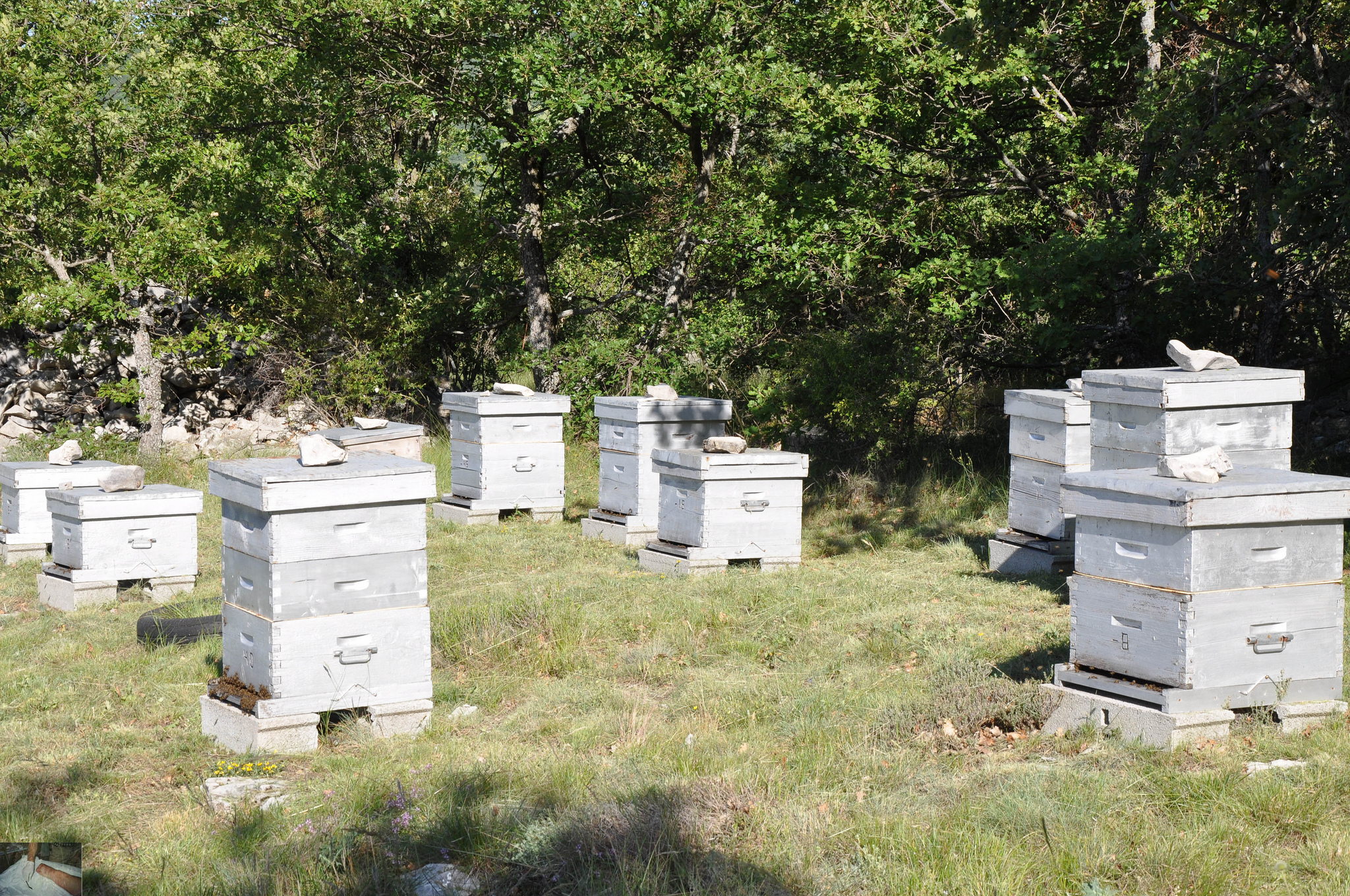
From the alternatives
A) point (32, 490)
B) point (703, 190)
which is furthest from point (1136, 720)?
point (703, 190)


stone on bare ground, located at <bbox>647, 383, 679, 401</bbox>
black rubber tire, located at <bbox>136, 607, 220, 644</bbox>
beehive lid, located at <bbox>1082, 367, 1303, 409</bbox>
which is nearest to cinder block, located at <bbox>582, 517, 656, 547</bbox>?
stone on bare ground, located at <bbox>647, 383, 679, 401</bbox>

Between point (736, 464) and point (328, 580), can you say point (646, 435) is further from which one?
point (328, 580)

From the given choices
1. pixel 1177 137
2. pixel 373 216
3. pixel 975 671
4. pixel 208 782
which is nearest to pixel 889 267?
pixel 1177 137

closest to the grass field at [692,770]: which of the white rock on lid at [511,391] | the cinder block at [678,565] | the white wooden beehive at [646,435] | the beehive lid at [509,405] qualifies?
the cinder block at [678,565]

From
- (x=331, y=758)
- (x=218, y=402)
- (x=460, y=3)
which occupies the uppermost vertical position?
(x=460, y=3)

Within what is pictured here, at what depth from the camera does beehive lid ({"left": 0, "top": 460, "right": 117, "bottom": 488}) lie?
8867 mm

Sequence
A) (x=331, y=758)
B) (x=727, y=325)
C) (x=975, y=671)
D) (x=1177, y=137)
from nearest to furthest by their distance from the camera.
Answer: (x=331, y=758)
(x=975, y=671)
(x=1177, y=137)
(x=727, y=325)

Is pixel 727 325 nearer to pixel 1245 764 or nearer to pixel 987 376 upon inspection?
pixel 987 376

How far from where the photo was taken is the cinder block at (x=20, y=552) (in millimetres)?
9250

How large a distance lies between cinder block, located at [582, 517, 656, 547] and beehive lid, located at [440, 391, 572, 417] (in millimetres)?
1201

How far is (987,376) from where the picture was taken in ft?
42.9

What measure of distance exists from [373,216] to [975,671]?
13.2 meters

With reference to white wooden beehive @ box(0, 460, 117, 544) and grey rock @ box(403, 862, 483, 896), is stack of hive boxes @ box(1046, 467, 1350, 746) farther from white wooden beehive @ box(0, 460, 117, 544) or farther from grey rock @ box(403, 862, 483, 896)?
white wooden beehive @ box(0, 460, 117, 544)

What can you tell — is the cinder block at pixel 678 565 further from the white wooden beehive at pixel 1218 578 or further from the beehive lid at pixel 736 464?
the white wooden beehive at pixel 1218 578
